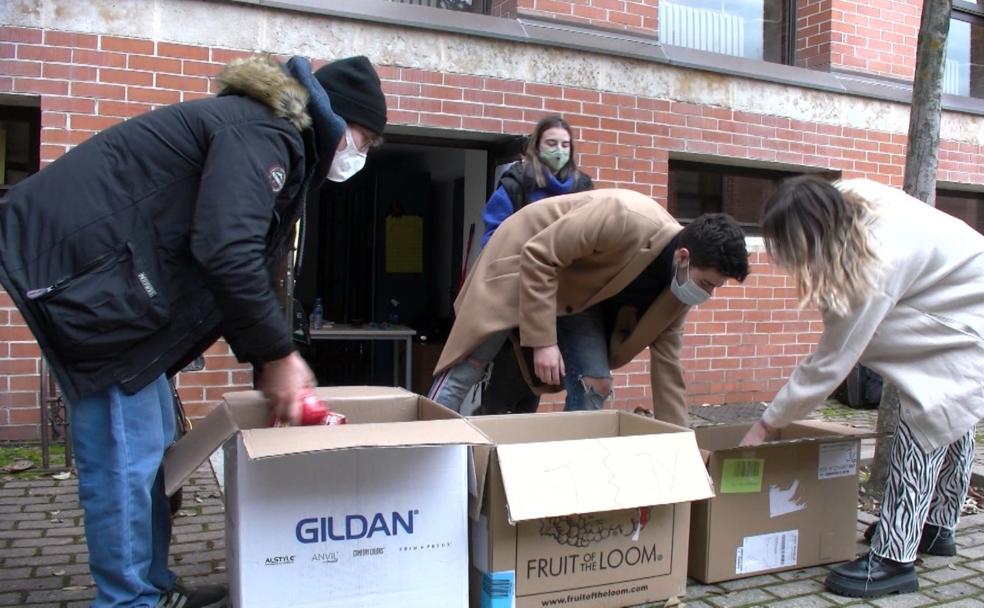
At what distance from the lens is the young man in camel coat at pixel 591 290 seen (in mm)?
3176

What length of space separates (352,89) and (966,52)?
26.0 ft

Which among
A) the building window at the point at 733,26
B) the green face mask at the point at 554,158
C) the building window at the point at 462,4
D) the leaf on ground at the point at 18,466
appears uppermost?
the building window at the point at 733,26

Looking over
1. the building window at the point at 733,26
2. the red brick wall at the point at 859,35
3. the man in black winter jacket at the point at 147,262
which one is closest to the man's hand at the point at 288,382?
the man in black winter jacket at the point at 147,262

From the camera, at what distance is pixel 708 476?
275cm

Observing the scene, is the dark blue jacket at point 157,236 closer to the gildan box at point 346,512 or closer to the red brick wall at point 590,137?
the gildan box at point 346,512

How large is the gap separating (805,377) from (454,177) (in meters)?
4.84

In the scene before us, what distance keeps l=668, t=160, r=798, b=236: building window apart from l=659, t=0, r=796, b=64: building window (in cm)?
92

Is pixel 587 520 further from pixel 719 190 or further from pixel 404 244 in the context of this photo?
pixel 404 244

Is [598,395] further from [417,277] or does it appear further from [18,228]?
[417,277]

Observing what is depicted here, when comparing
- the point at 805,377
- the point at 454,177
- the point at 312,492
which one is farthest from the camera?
the point at 454,177

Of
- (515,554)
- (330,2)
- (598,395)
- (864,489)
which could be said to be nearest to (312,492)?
(515,554)

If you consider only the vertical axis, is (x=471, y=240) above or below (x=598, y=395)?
above

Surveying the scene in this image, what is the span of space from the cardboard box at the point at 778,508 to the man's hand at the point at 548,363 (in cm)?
61

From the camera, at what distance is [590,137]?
590cm
